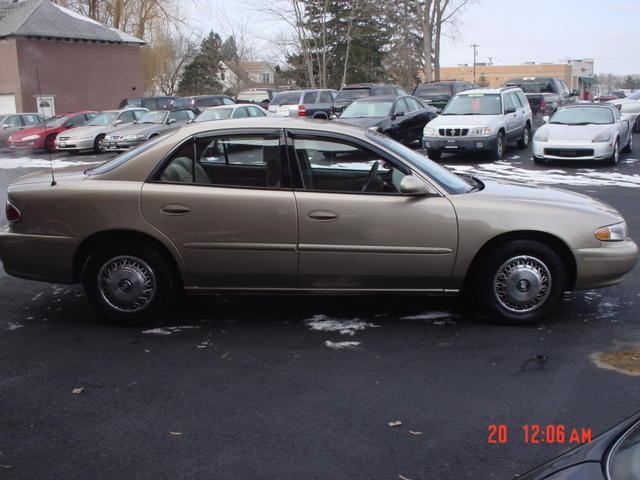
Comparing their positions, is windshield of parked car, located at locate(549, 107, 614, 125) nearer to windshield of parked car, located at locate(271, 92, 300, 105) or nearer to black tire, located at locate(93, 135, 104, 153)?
windshield of parked car, located at locate(271, 92, 300, 105)

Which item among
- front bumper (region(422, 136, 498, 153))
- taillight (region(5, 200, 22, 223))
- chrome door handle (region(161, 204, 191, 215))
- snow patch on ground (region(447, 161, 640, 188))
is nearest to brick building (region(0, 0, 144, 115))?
front bumper (region(422, 136, 498, 153))

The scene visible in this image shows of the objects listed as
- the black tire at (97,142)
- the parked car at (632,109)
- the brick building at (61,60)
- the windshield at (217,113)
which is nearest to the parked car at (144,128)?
the black tire at (97,142)

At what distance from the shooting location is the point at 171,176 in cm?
531

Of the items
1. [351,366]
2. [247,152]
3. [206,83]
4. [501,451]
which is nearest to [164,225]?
[247,152]

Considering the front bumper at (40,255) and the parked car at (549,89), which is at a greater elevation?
the parked car at (549,89)

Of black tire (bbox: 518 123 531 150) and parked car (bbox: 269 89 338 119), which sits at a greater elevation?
parked car (bbox: 269 89 338 119)

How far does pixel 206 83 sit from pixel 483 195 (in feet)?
206

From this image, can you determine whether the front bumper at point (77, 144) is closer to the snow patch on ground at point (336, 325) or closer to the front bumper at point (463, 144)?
the front bumper at point (463, 144)

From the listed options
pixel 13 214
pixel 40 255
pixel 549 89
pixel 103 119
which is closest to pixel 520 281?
pixel 40 255

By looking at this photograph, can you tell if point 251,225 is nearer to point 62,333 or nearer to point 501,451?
point 62,333

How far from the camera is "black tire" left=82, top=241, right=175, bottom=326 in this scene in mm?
5277

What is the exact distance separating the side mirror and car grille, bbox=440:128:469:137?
1153cm

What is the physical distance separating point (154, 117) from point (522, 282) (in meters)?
19.6

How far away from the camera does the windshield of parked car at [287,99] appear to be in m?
25.1
